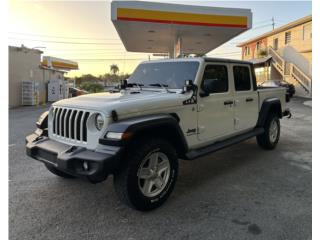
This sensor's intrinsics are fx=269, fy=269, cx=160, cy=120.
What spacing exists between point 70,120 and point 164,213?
1.71 m

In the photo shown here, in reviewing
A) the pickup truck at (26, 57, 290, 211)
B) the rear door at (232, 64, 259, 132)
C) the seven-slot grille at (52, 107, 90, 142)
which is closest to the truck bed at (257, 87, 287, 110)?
the rear door at (232, 64, 259, 132)

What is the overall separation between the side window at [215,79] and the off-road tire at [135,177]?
1344 mm

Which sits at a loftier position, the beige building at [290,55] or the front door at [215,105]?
the beige building at [290,55]

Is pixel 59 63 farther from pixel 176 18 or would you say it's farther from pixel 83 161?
pixel 83 161

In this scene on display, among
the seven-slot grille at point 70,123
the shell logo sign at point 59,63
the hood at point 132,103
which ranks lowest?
the seven-slot grille at point 70,123

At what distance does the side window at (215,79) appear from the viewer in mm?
4293

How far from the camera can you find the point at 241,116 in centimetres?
533

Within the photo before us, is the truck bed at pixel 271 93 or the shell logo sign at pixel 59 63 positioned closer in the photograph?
the truck bed at pixel 271 93

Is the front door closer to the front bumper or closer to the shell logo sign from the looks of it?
the front bumper

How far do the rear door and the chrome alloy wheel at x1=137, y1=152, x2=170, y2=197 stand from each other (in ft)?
6.99

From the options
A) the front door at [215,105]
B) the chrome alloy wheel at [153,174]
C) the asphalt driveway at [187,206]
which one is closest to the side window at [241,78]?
the front door at [215,105]

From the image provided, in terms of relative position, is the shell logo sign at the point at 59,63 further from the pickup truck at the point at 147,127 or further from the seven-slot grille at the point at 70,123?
the seven-slot grille at the point at 70,123

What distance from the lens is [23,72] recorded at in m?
20.0

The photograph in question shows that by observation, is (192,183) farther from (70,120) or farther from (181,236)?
(70,120)
